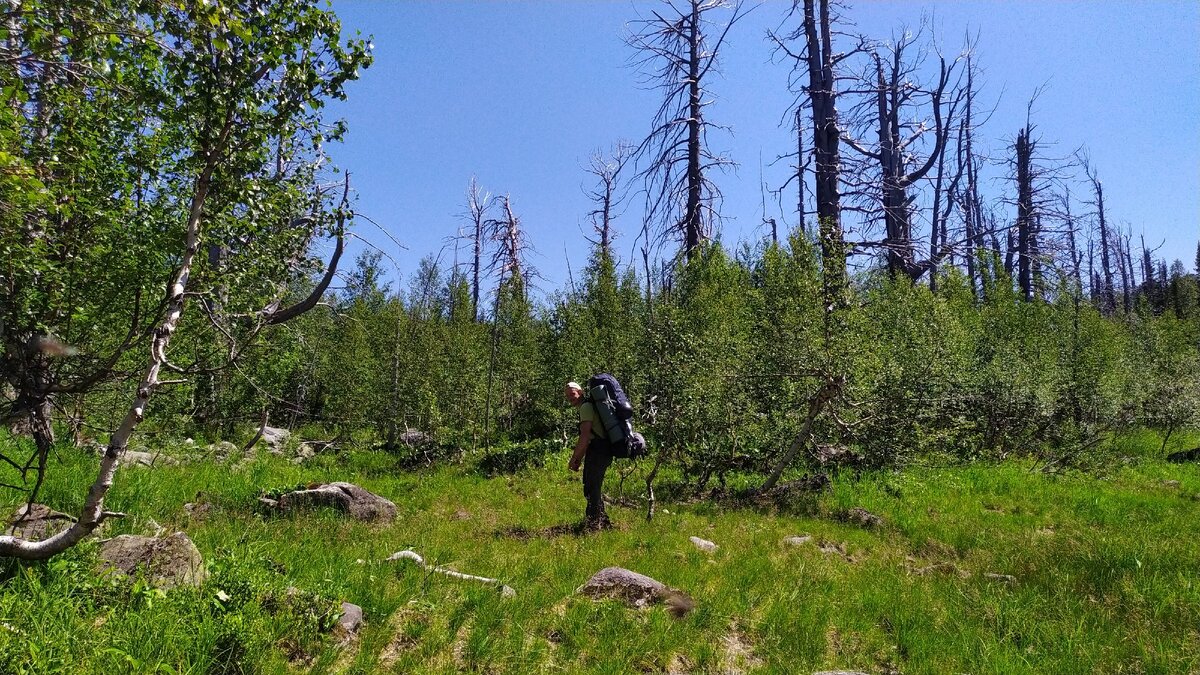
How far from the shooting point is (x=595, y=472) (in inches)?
305

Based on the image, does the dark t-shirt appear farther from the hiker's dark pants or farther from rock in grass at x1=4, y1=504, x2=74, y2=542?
rock in grass at x1=4, y1=504, x2=74, y2=542

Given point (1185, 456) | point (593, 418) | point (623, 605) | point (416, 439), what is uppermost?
point (593, 418)

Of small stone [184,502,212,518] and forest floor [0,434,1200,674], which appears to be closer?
forest floor [0,434,1200,674]

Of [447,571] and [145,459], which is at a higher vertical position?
[145,459]

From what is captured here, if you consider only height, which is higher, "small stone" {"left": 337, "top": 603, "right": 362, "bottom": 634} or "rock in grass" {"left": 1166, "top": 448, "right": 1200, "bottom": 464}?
"rock in grass" {"left": 1166, "top": 448, "right": 1200, "bottom": 464}

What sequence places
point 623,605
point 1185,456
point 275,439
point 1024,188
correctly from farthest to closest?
point 1024,188, point 275,439, point 1185,456, point 623,605

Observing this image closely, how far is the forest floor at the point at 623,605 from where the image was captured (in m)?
3.54

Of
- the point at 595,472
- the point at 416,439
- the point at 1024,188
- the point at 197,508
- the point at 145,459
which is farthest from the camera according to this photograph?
the point at 1024,188

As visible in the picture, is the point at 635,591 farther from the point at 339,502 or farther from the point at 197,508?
the point at 197,508

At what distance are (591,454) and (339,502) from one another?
381 centimetres

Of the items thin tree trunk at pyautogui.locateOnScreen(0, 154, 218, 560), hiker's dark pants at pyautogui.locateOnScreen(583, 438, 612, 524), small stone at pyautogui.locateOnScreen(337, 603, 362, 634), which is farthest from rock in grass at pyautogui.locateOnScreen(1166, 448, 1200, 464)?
thin tree trunk at pyautogui.locateOnScreen(0, 154, 218, 560)

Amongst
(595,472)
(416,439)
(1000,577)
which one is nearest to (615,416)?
(595,472)

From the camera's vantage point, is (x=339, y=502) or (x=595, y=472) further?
(x=339, y=502)

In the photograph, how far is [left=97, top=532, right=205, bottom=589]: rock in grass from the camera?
3.96 metres
